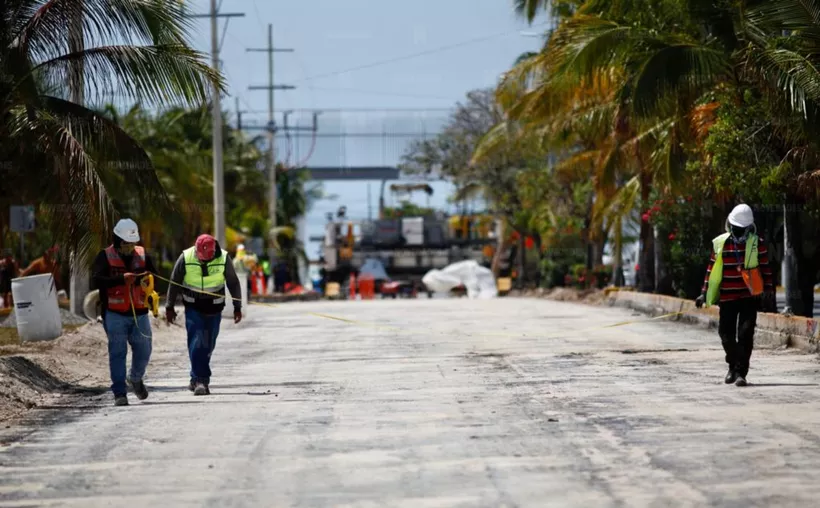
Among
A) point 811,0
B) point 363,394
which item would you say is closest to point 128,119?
point 811,0

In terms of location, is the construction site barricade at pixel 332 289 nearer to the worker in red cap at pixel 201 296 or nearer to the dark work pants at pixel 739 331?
the worker in red cap at pixel 201 296

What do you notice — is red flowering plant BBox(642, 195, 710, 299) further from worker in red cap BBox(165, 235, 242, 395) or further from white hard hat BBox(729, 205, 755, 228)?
worker in red cap BBox(165, 235, 242, 395)

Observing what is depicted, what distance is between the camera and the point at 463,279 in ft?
191

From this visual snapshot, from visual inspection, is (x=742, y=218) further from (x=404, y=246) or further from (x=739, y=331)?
(x=404, y=246)

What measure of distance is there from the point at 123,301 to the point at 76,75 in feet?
15.1

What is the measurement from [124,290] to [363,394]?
2.43 meters

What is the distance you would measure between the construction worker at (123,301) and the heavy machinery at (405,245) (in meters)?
47.6

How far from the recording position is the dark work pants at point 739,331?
1343cm

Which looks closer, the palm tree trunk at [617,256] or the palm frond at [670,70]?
the palm frond at [670,70]

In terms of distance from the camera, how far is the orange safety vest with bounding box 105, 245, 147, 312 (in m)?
13.1

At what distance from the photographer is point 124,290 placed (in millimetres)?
13086

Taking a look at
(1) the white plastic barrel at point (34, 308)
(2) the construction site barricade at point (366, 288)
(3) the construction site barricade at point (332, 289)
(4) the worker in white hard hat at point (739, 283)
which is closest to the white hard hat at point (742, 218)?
(4) the worker in white hard hat at point (739, 283)

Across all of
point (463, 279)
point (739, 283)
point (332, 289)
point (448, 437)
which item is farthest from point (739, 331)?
point (332, 289)

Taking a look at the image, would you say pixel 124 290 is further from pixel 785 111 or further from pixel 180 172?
pixel 180 172
